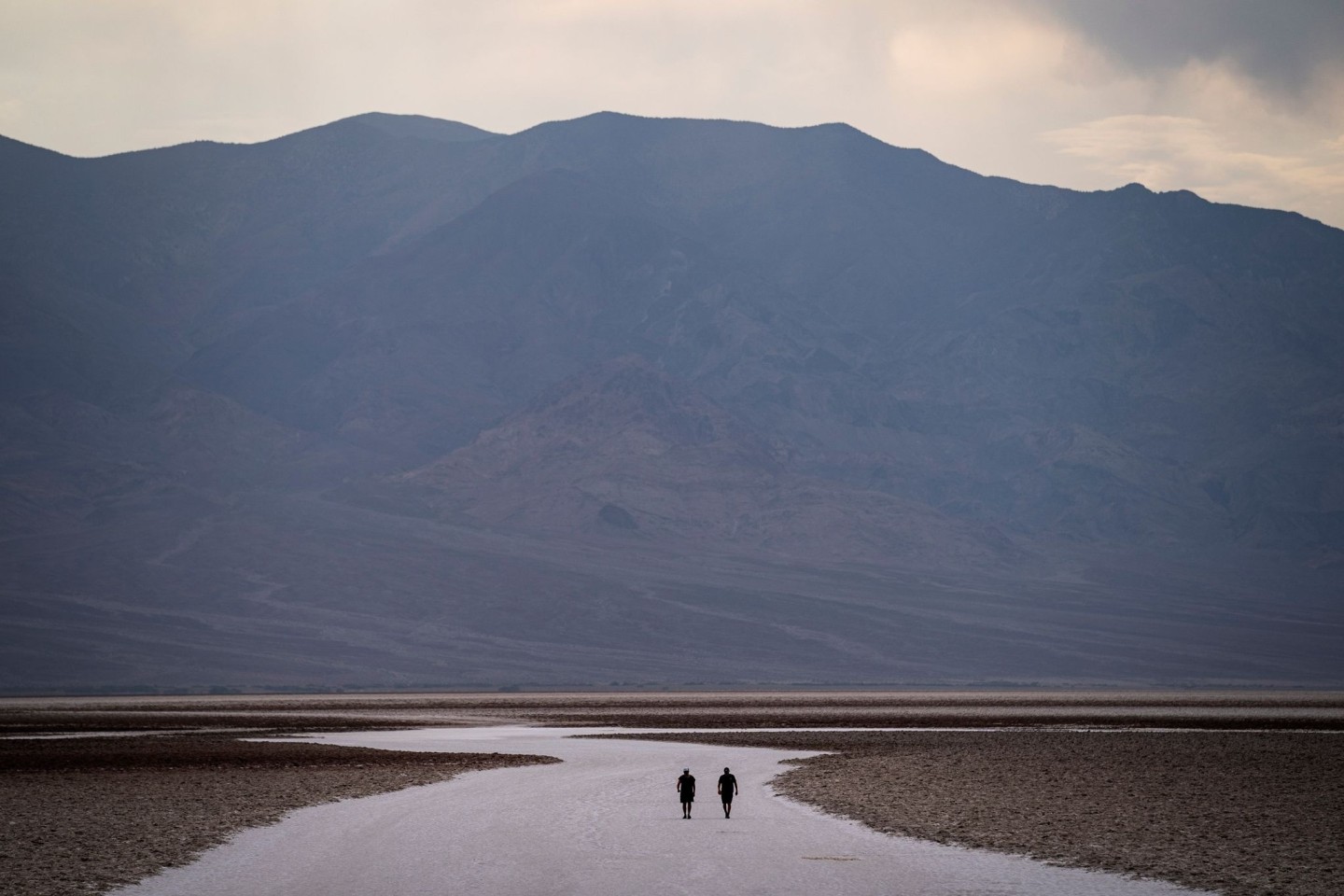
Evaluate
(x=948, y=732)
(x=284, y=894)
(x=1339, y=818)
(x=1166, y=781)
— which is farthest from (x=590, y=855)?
(x=948, y=732)

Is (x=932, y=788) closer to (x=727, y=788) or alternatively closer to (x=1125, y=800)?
(x=1125, y=800)

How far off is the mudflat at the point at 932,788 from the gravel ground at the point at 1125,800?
0.25 ft

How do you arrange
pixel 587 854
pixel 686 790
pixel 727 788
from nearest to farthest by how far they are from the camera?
pixel 587 854, pixel 727 788, pixel 686 790

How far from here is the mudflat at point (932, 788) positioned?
2816 centimetres

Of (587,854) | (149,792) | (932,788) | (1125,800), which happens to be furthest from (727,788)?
(149,792)

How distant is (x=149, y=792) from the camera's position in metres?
39.9

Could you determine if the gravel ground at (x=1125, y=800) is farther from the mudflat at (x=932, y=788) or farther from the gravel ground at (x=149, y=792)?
the gravel ground at (x=149, y=792)

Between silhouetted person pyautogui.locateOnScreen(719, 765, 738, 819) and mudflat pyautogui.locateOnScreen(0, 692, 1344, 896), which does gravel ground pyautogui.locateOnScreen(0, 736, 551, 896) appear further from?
silhouetted person pyautogui.locateOnScreen(719, 765, 738, 819)

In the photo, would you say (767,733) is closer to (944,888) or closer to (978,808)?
(978,808)

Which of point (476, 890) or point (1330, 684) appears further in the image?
point (1330, 684)

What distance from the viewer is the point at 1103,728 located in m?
72.4

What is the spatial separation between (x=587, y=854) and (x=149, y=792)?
15759 millimetres

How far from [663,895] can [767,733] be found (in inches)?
1840

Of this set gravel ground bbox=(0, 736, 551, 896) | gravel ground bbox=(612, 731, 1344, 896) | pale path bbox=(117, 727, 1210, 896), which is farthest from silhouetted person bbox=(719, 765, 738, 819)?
gravel ground bbox=(0, 736, 551, 896)
